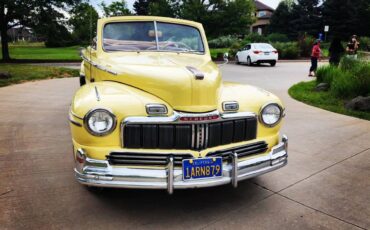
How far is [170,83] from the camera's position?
10.9ft

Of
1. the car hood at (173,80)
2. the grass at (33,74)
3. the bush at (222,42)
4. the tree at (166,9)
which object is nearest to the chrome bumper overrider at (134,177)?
the car hood at (173,80)

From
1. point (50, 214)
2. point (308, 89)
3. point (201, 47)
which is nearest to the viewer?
point (50, 214)

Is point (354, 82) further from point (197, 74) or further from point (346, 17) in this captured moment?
point (346, 17)

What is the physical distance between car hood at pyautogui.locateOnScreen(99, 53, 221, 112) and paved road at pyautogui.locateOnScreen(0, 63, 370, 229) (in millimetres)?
1005

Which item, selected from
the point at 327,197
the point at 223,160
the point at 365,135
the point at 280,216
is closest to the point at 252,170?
the point at 223,160

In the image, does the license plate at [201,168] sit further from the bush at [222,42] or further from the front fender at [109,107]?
the bush at [222,42]

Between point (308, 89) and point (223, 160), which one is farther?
point (308, 89)

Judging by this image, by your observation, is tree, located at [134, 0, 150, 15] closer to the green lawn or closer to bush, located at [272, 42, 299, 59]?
the green lawn

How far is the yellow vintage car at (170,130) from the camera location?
9.91 feet

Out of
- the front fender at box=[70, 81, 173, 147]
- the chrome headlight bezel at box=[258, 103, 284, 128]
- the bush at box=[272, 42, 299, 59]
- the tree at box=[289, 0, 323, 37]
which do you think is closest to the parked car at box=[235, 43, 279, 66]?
the bush at box=[272, 42, 299, 59]

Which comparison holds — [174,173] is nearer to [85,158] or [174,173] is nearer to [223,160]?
[223,160]

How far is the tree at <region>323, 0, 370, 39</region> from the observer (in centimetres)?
4178

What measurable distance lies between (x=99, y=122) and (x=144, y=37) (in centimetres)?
198

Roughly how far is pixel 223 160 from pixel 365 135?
389 centimetres
